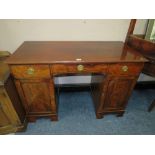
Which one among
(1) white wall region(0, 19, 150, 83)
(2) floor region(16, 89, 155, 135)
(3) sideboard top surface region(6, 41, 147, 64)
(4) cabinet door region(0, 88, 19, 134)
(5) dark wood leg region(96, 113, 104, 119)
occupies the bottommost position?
(2) floor region(16, 89, 155, 135)

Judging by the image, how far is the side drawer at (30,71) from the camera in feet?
3.26

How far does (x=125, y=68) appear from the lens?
3.53 feet

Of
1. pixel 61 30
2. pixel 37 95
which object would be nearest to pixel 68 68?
pixel 37 95

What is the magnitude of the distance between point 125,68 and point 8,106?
1.00 metres

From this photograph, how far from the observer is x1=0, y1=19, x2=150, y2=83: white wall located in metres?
1.28

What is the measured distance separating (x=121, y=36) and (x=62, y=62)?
81 centimetres

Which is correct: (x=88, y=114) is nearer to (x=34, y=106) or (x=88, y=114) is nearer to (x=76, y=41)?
(x=34, y=106)

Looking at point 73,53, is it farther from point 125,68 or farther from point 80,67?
point 125,68

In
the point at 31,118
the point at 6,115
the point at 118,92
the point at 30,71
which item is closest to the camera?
the point at 30,71

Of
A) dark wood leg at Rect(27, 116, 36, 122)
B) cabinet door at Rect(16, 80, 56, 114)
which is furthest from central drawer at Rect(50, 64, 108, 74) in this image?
dark wood leg at Rect(27, 116, 36, 122)

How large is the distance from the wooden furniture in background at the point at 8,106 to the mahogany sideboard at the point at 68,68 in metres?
0.05

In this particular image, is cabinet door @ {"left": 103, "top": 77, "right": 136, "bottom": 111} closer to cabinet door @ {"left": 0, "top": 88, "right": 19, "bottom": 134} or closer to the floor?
the floor

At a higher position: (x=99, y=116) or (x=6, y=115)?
(x=6, y=115)

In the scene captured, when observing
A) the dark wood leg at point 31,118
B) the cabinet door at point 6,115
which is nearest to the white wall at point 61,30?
the cabinet door at point 6,115
